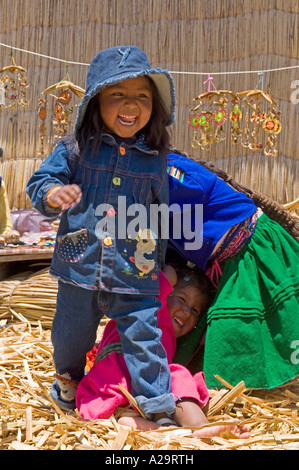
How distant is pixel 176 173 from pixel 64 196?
621 millimetres

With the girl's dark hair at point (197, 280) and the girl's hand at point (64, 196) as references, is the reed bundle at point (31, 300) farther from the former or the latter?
the girl's hand at point (64, 196)

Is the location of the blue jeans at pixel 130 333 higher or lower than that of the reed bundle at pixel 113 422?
higher

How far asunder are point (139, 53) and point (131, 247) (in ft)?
2.30

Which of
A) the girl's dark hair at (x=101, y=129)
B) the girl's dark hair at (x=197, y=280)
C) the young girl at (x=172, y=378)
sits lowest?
the young girl at (x=172, y=378)

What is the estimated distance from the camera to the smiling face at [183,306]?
2.57 metres

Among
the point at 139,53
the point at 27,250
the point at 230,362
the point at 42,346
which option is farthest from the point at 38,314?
the point at 139,53

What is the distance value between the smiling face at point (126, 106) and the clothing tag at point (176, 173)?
289 millimetres

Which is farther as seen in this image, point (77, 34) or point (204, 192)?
point (77, 34)

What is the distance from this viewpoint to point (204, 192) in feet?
8.09

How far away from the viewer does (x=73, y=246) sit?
211 cm

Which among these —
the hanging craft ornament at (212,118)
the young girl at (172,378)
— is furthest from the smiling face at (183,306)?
the hanging craft ornament at (212,118)

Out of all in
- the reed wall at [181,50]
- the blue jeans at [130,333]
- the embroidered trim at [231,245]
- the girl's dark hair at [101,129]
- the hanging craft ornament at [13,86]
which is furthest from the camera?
the reed wall at [181,50]

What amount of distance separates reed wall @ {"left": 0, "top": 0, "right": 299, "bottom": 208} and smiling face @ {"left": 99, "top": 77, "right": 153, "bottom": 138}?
3663 millimetres

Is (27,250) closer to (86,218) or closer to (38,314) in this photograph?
(38,314)
